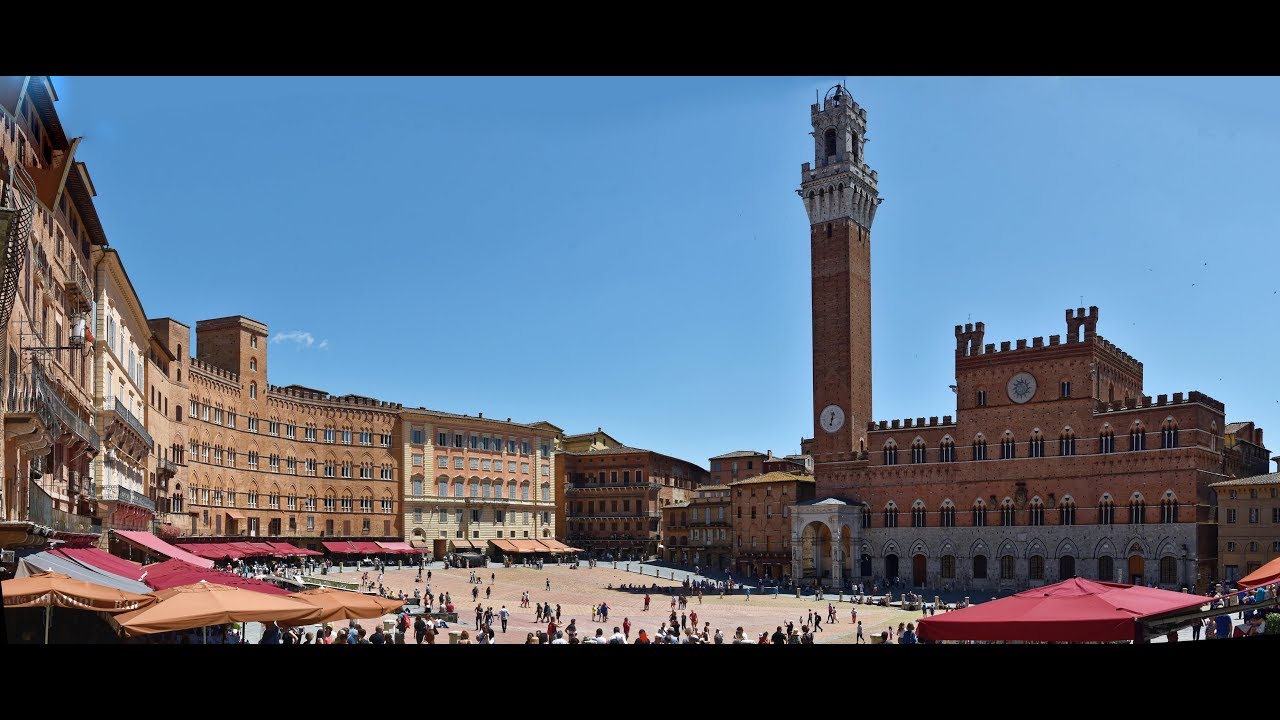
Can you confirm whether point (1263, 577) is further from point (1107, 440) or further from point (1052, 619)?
point (1107, 440)

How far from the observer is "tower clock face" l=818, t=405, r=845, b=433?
69188 mm

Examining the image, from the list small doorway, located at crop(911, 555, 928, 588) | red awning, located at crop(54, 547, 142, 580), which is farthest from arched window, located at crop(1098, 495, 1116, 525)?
red awning, located at crop(54, 547, 142, 580)

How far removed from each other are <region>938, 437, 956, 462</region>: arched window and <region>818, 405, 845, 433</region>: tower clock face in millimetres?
6753

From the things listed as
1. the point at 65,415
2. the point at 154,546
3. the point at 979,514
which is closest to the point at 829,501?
the point at 979,514

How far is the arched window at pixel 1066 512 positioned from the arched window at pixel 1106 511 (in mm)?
1440

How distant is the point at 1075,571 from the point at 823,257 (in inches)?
990

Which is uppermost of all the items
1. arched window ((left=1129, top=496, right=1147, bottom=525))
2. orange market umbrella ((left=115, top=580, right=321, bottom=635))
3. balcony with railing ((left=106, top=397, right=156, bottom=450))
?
balcony with railing ((left=106, top=397, right=156, bottom=450))

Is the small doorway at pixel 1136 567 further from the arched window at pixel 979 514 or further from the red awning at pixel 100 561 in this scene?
the red awning at pixel 100 561

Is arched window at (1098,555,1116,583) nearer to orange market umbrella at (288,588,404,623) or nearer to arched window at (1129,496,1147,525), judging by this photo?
arched window at (1129,496,1147,525)

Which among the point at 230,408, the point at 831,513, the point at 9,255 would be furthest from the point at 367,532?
the point at 9,255

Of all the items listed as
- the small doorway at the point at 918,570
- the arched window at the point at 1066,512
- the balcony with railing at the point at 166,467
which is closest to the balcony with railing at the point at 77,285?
the balcony with railing at the point at 166,467

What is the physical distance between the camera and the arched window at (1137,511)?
5609cm

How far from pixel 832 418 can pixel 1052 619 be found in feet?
191
